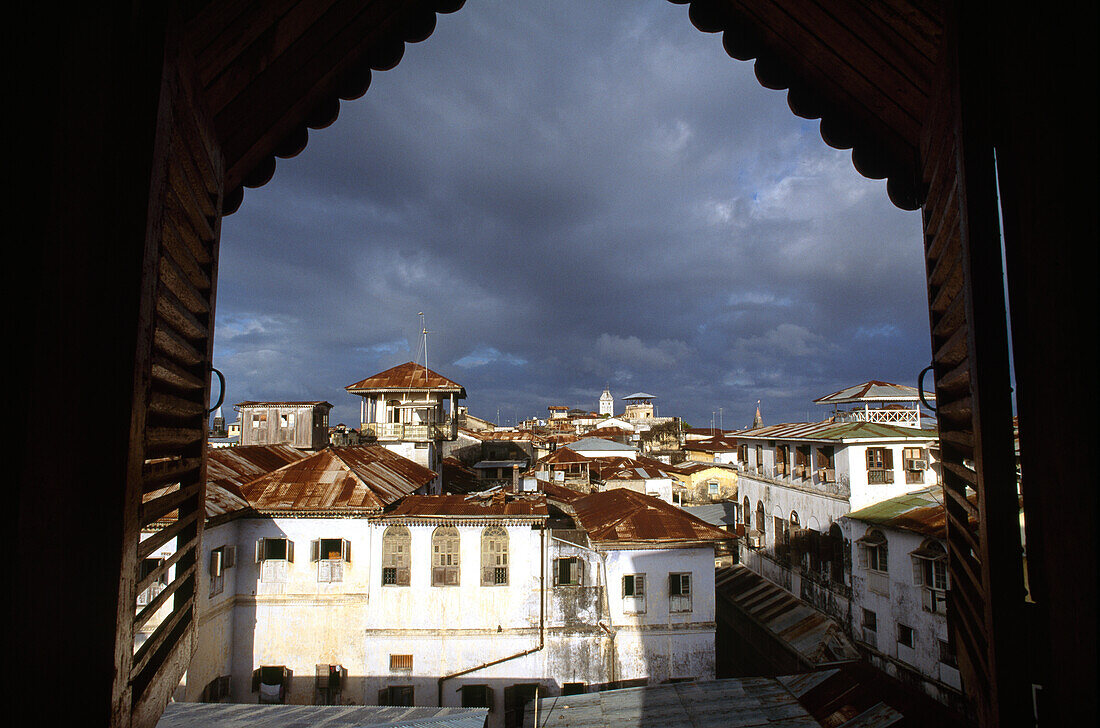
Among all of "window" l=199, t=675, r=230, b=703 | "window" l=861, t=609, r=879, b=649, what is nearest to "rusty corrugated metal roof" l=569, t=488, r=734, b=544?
"window" l=861, t=609, r=879, b=649

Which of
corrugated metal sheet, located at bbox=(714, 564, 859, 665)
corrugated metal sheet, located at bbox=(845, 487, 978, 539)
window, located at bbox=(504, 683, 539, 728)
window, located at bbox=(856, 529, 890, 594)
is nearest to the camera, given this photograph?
corrugated metal sheet, located at bbox=(845, 487, 978, 539)

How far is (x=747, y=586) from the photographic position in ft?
83.8

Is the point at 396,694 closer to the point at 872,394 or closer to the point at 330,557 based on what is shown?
the point at 330,557

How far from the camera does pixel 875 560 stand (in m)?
19.4

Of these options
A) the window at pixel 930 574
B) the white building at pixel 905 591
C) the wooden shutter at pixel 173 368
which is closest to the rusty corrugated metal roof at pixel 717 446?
the white building at pixel 905 591

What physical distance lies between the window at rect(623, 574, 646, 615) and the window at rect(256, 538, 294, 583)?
10.9 m

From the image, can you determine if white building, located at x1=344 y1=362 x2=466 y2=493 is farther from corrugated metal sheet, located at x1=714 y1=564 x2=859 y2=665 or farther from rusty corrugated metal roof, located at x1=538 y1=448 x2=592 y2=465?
corrugated metal sheet, located at x1=714 y1=564 x2=859 y2=665

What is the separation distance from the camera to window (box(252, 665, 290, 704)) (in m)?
17.1

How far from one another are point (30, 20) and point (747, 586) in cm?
2862

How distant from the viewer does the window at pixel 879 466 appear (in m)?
21.3

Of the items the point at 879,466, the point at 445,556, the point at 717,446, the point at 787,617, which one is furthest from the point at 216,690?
the point at 717,446

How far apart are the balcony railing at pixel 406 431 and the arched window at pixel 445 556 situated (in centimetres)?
1627

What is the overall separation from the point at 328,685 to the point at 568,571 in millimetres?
8379

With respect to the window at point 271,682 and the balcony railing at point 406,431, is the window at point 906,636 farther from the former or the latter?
the balcony railing at point 406,431
